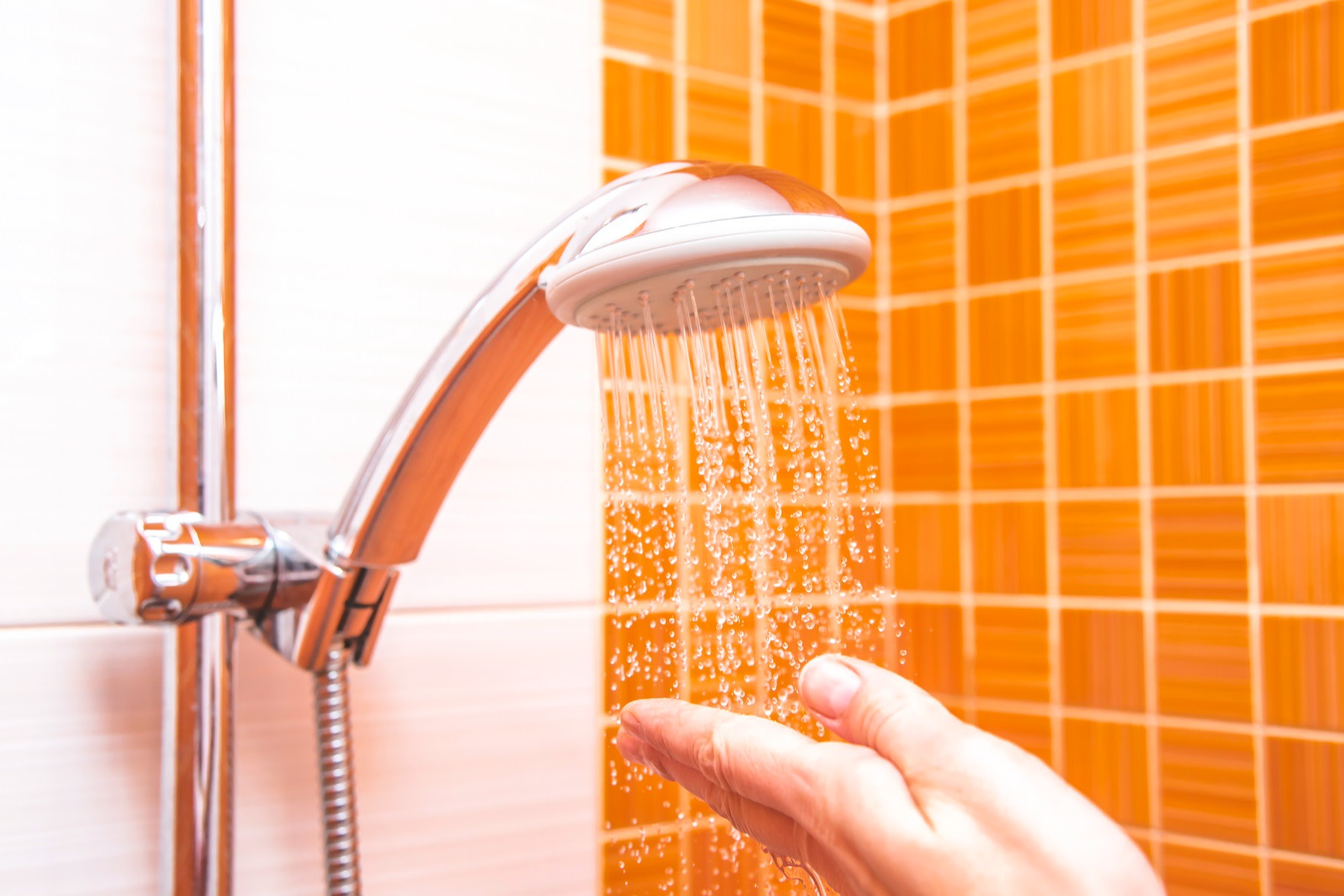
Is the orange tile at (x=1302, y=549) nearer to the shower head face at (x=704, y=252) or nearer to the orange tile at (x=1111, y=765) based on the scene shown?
the orange tile at (x=1111, y=765)

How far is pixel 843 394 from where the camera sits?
3.10 ft

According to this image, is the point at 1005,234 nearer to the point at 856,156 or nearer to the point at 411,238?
the point at 856,156

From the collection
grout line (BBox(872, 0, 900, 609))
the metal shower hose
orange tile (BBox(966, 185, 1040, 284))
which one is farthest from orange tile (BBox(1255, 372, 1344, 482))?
the metal shower hose

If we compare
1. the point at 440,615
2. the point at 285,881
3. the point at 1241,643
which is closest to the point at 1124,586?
the point at 1241,643

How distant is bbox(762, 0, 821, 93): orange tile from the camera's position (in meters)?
0.98

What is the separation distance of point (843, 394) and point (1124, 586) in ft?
0.85

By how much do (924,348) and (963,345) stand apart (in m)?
0.04

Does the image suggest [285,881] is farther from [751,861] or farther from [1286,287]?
[1286,287]

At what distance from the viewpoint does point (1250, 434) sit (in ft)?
2.74

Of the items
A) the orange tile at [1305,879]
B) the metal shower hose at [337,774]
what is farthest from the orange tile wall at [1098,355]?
the metal shower hose at [337,774]

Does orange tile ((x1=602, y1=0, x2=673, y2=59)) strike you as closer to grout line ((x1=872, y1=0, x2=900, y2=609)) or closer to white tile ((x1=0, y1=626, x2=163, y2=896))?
grout line ((x1=872, y1=0, x2=900, y2=609))

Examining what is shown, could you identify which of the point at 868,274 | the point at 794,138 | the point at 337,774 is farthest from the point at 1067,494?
the point at 337,774

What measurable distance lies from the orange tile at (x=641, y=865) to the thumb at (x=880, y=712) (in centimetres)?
45

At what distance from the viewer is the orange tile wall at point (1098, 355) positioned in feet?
2.68
